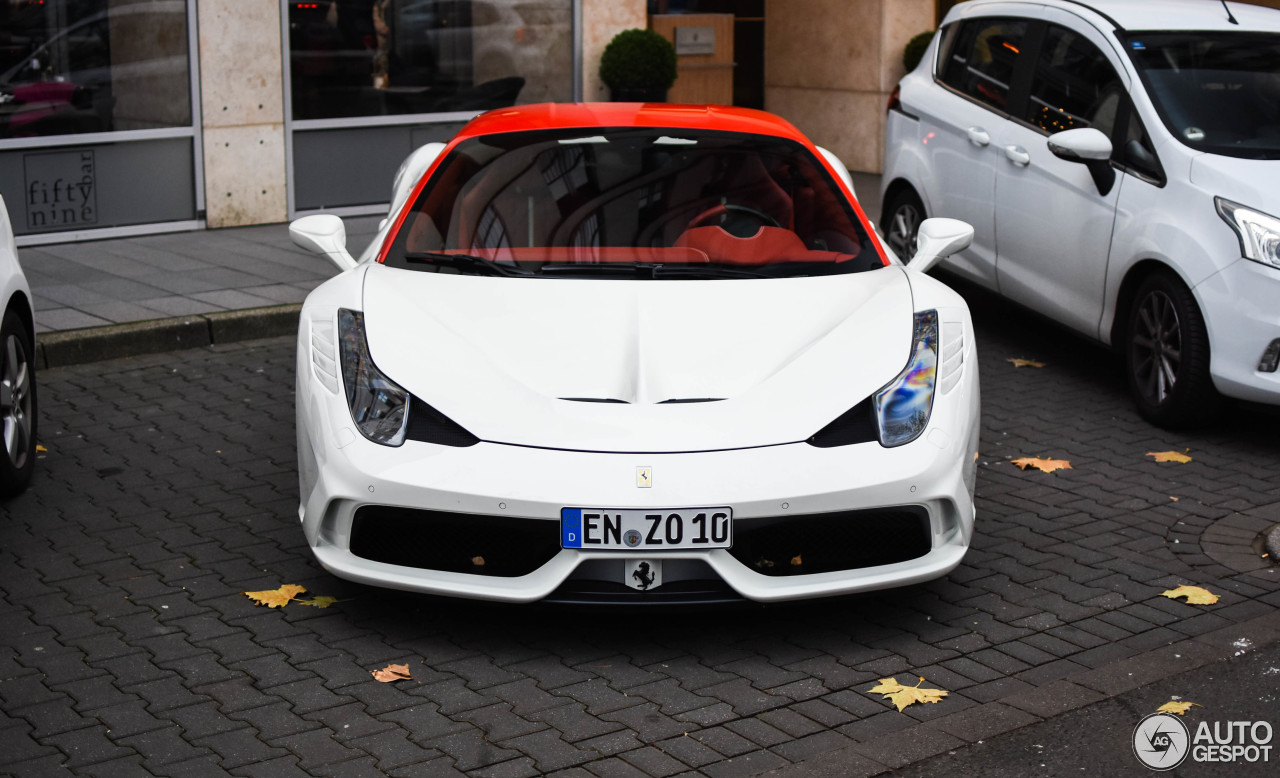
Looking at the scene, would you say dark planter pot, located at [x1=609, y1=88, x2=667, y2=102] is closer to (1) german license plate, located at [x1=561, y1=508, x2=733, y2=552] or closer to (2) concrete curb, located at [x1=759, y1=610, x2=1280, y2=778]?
(2) concrete curb, located at [x1=759, y1=610, x2=1280, y2=778]

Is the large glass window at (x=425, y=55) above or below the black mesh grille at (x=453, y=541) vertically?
above

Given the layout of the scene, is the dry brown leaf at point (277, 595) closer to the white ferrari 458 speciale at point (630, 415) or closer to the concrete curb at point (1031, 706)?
the white ferrari 458 speciale at point (630, 415)

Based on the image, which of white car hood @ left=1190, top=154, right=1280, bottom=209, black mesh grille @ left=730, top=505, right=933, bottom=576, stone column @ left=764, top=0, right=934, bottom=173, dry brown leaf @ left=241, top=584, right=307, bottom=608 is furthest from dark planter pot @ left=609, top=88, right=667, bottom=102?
black mesh grille @ left=730, top=505, right=933, bottom=576

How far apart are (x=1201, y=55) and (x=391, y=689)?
17.3ft

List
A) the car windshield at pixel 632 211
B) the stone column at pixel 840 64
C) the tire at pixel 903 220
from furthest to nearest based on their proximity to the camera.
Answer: the stone column at pixel 840 64
the tire at pixel 903 220
the car windshield at pixel 632 211

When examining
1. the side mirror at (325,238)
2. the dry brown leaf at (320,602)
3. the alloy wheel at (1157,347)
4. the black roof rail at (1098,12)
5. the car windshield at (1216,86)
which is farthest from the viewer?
the black roof rail at (1098,12)

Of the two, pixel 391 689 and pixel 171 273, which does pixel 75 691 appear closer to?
pixel 391 689

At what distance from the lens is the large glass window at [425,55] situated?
1170cm

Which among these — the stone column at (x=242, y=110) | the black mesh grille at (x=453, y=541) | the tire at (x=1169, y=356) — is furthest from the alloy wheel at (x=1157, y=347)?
the stone column at (x=242, y=110)

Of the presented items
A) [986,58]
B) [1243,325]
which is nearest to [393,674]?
[1243,325]

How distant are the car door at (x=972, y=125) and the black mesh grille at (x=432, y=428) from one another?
459 centimetres

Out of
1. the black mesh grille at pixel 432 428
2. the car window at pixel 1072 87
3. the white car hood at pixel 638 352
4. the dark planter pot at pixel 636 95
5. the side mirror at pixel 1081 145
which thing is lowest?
the black mesh grille at pixel 432 428

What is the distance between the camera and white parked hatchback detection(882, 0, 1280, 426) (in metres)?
6.39

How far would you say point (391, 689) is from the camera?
414 centimetres
